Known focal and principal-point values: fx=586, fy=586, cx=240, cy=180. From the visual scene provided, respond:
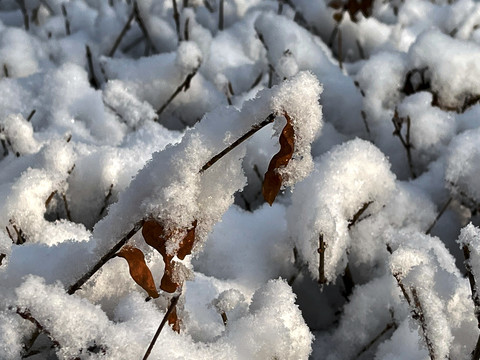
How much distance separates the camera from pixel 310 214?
1.08 meters

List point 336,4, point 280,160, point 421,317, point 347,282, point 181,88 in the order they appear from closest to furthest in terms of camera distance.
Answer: point 280,160, point 421,317, point 347,282, point 181,88, point 336,4

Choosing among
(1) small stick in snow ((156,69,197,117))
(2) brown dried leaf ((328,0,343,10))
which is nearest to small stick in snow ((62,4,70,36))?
(1) small stick in snow ((156,69,197,117))

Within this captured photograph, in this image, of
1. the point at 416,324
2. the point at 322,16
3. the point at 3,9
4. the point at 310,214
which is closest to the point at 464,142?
the point at 310,214

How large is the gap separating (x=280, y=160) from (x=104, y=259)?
0.82 feet

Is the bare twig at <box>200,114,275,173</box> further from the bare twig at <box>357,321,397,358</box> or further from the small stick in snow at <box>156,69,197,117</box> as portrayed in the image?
the small stick in snow at <box>156,69,197,117</box>

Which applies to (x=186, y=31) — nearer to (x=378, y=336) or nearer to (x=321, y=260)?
(x=321, y=260)

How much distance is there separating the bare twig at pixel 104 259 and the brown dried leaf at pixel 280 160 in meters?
0.15

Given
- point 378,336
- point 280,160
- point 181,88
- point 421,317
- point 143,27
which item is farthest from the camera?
point 143,27

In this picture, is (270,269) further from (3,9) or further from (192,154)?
(3,9)

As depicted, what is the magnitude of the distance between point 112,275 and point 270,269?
1.29 ft

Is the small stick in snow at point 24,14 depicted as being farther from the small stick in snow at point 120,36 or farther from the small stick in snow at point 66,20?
the small stick in snow at point 120,36

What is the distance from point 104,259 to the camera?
2.35 feet

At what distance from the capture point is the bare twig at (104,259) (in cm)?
68

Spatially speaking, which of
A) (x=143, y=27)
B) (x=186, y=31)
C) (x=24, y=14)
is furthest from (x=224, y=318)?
(x=24, y=14)
